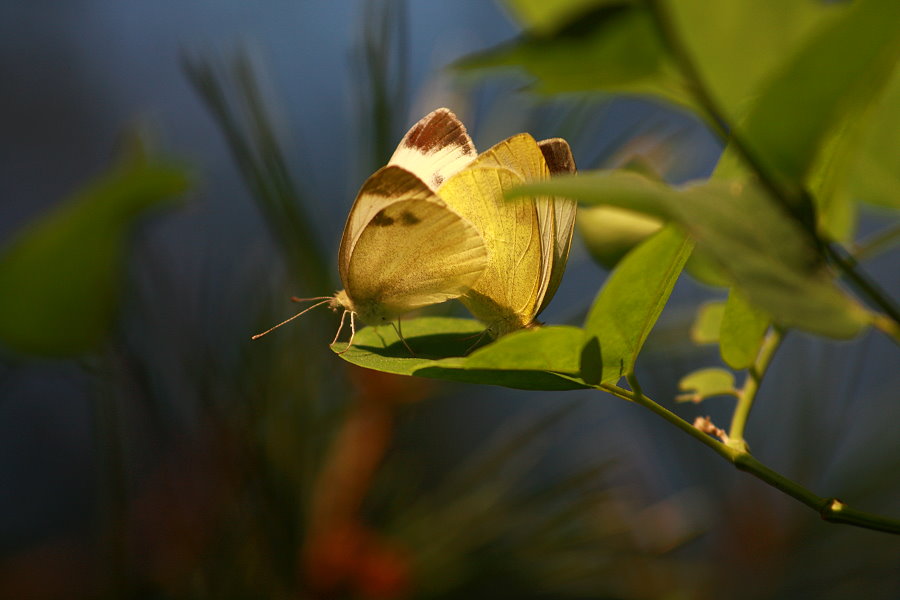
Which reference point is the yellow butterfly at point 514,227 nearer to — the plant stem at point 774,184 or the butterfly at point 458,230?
the butterfly at point 458,230

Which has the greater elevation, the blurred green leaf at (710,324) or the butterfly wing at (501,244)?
the butterfly wing at (501,244)

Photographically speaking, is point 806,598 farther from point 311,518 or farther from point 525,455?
point 311,518

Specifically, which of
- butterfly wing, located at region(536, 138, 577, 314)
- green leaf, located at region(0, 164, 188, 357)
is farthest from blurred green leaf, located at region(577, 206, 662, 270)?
green leaf, located at region(0, 164, 188, 357)

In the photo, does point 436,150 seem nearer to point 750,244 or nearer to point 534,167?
point 534,167

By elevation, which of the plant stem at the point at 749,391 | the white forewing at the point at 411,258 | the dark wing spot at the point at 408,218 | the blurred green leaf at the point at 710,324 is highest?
the dark wing spot at the point at 408,218

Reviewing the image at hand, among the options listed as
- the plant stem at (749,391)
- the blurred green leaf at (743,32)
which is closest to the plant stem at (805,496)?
the plant stem at (749,391)
